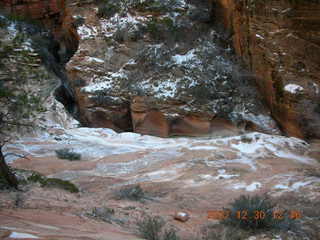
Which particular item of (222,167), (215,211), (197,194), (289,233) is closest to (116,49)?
(222,167)

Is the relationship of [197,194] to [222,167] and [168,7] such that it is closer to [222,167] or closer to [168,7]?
[222,167]

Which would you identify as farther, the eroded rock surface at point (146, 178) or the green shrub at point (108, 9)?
the green shrub at point (108, 9)

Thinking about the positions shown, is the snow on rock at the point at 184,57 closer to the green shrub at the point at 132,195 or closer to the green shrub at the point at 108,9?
the green shrub at the point at 108,9

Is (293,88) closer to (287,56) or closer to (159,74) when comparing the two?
(287,56)

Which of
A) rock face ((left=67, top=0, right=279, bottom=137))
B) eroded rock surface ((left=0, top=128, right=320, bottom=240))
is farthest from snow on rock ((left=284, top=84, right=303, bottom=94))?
eroded rock surface ((left=0, top=128, right=320, bottom=240))

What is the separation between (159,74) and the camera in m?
12.9

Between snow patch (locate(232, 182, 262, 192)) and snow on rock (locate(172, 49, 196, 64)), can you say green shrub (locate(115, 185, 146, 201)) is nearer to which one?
snow patch (locate(232, 182, 262, 192))

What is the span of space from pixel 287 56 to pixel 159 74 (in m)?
4.36

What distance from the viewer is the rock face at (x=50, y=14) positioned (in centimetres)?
1741

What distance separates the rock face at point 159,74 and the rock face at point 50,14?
10.5ft

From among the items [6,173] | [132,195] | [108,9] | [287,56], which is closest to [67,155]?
[132,195]

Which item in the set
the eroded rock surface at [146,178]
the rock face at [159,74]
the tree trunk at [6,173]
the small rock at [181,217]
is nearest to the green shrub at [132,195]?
the eroded rock surface at [146,178]

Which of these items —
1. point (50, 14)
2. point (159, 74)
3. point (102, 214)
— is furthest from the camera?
point (50, 14)

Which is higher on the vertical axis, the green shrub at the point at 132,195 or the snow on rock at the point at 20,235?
the snow on rock at the point at 20,235
